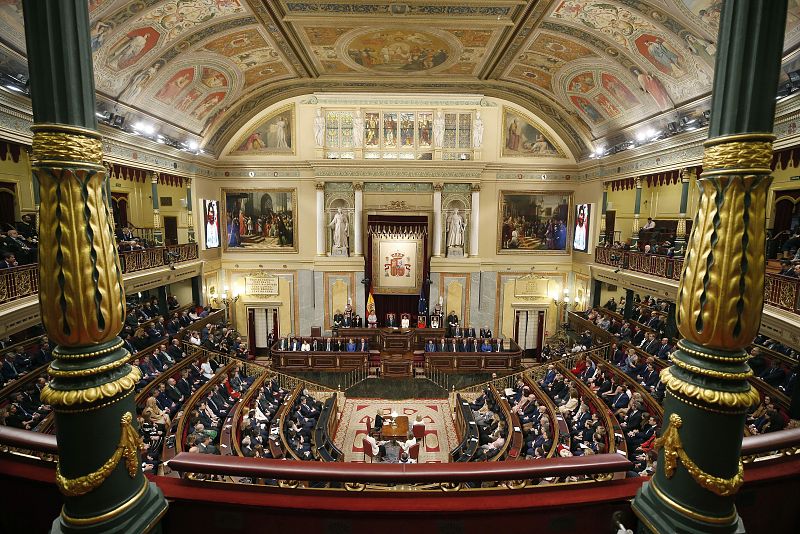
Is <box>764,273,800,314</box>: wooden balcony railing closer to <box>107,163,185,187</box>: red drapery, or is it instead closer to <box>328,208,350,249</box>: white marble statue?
<box>328,208,350,249</box>: white marble statue

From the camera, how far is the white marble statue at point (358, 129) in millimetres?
17609

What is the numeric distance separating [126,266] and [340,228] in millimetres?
8478

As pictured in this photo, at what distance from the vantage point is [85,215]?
200cm

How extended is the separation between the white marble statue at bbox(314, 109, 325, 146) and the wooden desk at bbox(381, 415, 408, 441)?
491 inches

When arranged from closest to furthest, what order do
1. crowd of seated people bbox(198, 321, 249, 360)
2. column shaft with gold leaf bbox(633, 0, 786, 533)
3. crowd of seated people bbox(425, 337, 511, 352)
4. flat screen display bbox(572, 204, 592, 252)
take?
1. column shaft with gold leaf bbox(633, 0, 786, 533)
2. crowd of seated people bbox(198, 321, 249, 360)
3. crowd of seated people bbox(425, 337, 511, 352)
4. flat screen display bbox(572, 204, 592, 252)

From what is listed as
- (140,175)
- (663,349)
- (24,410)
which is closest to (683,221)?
(663,349)

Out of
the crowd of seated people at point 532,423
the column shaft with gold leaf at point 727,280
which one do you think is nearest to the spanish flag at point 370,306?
the crowd of seated people at point 532,423

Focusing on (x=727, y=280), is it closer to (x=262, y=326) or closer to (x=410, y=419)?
(x=410, y=419)

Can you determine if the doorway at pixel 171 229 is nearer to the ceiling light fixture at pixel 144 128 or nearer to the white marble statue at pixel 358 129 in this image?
the ceiling light fixture at pixel 144 128

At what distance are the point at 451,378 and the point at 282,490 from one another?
42.2 feet

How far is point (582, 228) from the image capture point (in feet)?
56.8

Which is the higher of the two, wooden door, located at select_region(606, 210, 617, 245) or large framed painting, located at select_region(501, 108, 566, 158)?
large framed painting, located at select_region(501, 108, 566, 158)

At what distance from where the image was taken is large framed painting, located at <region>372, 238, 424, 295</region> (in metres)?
18.3

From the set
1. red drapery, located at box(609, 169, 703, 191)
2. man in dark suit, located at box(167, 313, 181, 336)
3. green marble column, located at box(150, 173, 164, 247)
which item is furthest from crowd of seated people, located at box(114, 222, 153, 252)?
red drapery, located at box(609, 169, 703, 191)
